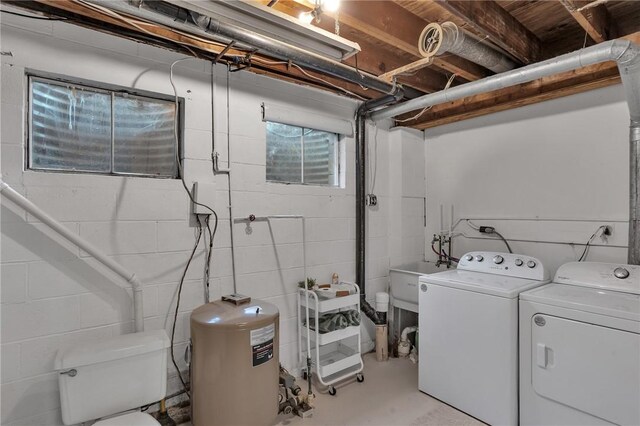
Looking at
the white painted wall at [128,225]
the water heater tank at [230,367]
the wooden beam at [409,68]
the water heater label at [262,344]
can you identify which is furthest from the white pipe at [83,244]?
the wooden beam at [409,68]

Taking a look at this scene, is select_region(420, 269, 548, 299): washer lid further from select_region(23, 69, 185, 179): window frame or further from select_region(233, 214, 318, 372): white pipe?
select_region(23, 69, 185, 179): window frame

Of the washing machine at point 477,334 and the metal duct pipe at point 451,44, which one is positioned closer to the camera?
the metal duct pipe at point 451,44

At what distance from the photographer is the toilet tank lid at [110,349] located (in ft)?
5.25

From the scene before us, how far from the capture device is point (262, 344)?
201cm

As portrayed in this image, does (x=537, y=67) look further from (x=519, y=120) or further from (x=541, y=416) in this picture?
(x=541, y=416)

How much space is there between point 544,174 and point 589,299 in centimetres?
127

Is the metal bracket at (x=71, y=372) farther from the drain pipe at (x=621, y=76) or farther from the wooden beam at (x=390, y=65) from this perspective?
the drain pipe at (x=621, y=76)

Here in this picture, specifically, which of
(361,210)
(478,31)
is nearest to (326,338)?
(361,210)

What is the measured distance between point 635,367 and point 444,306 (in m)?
1.03

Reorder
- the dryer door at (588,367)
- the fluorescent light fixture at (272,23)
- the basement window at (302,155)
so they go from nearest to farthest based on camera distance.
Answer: the fluorescent light fixture at (272,23) → the dryer door at (588,367) → the basement window at (302,155)

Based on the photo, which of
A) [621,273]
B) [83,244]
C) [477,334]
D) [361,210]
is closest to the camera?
[83,244]

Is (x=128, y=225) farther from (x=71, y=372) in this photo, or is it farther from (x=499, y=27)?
(x=499, y=27)

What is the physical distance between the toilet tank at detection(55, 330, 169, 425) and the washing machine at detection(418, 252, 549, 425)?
1.86 meters

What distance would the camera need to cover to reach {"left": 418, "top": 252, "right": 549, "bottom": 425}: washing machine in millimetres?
2115
